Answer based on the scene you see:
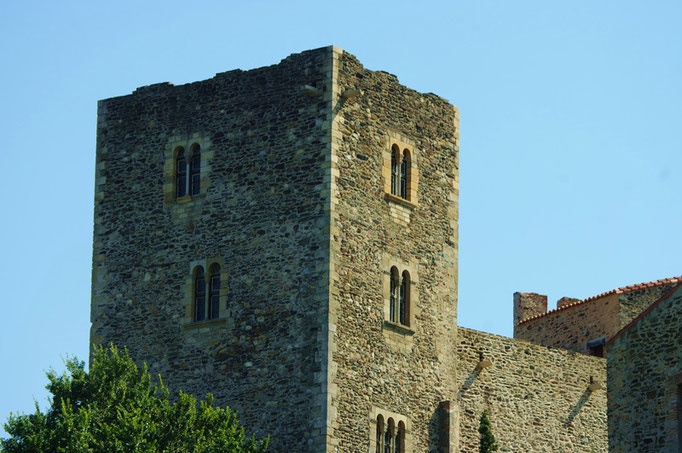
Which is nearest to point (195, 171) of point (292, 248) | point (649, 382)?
point (292, 248)

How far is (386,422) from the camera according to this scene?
42.2 meters

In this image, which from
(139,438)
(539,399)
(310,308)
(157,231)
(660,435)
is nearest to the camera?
(660,435)

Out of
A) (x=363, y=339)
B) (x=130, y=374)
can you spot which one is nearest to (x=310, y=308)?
(x=363, y=339)

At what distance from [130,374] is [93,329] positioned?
393 cm

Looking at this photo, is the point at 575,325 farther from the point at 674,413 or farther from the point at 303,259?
the point at 674,413

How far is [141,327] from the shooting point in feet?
144

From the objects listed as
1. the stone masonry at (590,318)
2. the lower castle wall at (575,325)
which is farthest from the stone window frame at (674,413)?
the lower castle wall at (575,325)

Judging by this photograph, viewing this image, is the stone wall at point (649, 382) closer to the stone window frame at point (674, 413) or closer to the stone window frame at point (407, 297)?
the stone window frame at point (674, 413)

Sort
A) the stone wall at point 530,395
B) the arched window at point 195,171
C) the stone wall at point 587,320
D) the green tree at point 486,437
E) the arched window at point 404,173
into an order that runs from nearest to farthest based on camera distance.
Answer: the arched window at point 195,171 → the arched window at point 404,173 → the green tree at point 486,437 → the stone wall at point 530,395 → the stone wall at point 587,320

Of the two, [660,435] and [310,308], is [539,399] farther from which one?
[660,435]

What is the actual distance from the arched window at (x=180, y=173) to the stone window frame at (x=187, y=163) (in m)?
0.03

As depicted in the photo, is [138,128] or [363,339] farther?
[138,128]

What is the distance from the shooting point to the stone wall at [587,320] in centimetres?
5141

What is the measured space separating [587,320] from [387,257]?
36.7ft
